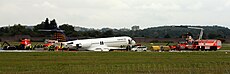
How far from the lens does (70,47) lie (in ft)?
294

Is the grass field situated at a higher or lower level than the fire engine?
lower

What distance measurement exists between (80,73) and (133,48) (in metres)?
61.3

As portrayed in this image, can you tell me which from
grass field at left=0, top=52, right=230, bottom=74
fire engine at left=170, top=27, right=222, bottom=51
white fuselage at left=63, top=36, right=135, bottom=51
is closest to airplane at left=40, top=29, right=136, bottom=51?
white fuselage at left=63, top=36, right=135, bottom=51

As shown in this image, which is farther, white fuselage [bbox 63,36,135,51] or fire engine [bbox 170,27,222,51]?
fire engine [bbox 170,27,222,51]

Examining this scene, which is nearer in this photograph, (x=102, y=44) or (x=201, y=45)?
(x=102, y=44)

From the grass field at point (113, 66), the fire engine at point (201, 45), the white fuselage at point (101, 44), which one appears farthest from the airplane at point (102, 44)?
the grass field at point (113, 66)

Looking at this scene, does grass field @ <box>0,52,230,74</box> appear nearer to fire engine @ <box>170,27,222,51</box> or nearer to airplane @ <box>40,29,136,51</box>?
airplane @ <box>40,29,136,51</box>

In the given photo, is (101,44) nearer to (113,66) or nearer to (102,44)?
(102,44)

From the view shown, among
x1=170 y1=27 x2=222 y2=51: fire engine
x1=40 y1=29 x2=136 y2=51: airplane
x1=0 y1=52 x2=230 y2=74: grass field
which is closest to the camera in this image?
x1=0 y1=52 x2=230 y2=74: grass field

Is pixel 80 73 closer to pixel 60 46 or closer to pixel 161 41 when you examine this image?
pixel 60 46

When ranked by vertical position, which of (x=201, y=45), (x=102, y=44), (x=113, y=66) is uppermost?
(x=102, y=44)

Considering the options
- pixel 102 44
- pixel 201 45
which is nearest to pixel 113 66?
pixel 102 44

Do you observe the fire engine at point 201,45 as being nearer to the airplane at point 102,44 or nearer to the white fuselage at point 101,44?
the airplane at point 102,44

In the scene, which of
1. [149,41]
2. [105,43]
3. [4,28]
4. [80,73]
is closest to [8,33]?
[4,28]
